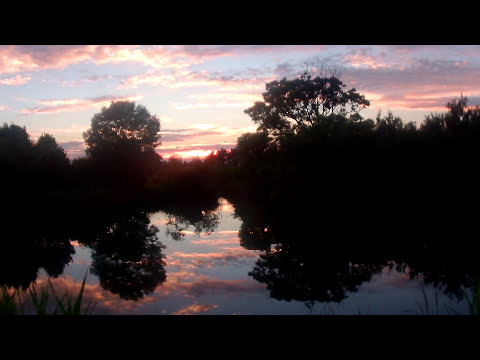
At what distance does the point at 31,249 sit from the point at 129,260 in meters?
3.62

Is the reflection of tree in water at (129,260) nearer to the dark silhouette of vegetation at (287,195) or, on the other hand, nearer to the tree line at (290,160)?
the dark silhouette of vegetation at (287,195)

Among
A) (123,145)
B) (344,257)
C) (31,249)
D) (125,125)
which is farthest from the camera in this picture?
(125,125)

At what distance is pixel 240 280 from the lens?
720 cm

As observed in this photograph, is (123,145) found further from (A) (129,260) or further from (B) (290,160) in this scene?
(A) (129,260)

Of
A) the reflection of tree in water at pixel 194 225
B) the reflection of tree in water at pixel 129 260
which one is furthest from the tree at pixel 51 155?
the reflection of tree in water at pixel 129 260

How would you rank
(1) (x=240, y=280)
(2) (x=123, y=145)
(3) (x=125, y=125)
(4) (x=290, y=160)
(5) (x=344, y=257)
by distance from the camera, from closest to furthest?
(1) (x=240, y=280) → (5) (x=344, y=257) → (4) (x=290, y=160) → (2) (x=123, y=145) → (3) (x=125, y=125)

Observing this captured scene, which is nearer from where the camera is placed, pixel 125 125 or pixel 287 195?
pixel 287 195

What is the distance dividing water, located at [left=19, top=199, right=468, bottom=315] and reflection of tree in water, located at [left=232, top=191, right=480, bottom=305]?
0.03 meters

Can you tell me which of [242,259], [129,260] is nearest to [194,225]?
[129,260]

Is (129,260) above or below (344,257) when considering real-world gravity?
above

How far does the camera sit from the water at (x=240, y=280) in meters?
5.39

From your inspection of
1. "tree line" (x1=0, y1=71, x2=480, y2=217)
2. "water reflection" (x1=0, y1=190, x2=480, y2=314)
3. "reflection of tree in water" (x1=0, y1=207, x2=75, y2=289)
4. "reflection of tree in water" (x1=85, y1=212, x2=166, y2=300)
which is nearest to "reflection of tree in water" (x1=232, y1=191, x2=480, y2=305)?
"water reflection" (x1=0, y1=190, x2=480, y2=314)
